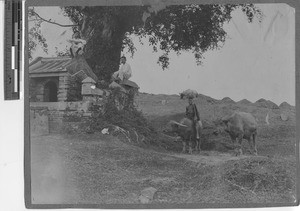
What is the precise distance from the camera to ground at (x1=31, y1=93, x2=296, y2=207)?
1252mm

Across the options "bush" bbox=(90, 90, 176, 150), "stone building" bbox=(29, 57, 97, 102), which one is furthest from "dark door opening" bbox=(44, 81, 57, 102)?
"bush" bbox=(90, 90, 176, 150)

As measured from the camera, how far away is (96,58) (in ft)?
4.24

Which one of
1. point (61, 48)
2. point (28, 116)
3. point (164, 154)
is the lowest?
point (164, 154)

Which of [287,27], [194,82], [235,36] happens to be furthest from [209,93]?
[287,27]

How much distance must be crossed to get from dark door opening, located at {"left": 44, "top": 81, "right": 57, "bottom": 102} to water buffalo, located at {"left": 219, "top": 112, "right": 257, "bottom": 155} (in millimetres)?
555

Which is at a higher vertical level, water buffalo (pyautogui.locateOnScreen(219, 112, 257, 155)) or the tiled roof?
the tiled roof

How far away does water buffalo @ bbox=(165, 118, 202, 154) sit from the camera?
4.16 ft

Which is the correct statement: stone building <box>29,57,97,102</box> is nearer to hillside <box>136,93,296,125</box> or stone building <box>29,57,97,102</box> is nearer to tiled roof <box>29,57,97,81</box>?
tiled roof <box>29,57,97,81</box>

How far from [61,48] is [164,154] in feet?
1.60

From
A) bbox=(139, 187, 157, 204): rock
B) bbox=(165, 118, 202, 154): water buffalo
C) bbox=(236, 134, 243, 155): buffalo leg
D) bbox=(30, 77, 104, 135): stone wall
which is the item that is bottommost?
bbox=(139, 187, 157, 204): rock

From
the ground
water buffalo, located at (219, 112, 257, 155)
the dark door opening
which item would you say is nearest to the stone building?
the dark door opening

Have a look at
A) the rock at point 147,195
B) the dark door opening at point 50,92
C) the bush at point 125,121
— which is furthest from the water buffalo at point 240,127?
the dark door opening at point 50,92

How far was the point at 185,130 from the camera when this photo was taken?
4.17 ft

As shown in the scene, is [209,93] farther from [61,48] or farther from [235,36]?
[61,48]
